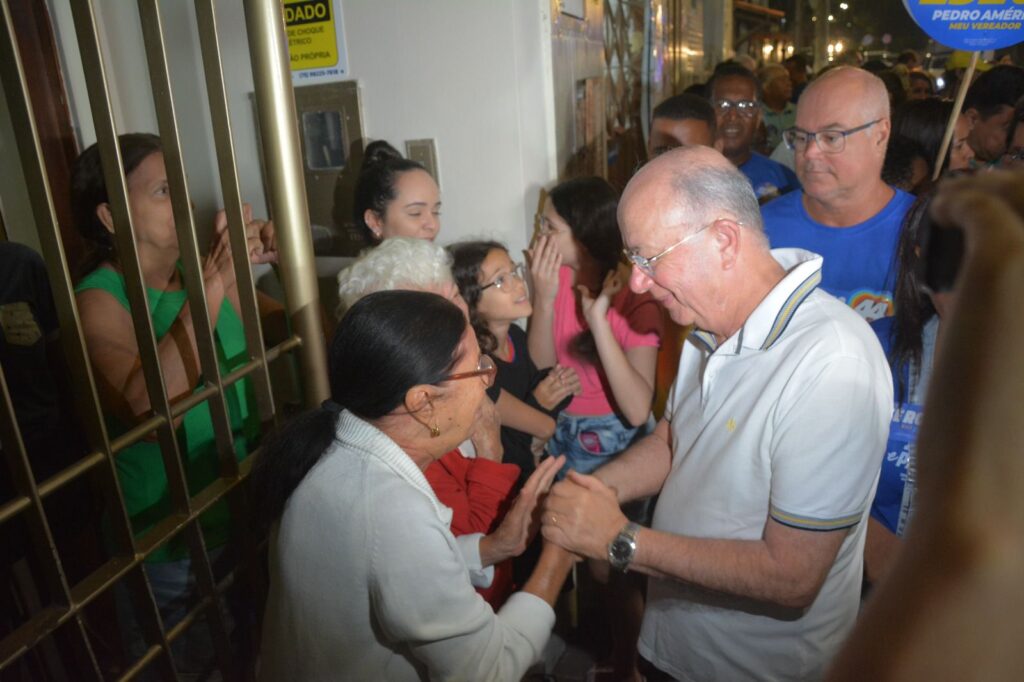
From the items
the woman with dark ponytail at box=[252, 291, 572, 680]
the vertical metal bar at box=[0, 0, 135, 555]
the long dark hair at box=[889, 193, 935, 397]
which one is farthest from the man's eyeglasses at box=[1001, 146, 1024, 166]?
the vertical metal bar at box=[0, 0, 135, 555]

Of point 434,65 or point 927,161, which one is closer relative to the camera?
point 434,65

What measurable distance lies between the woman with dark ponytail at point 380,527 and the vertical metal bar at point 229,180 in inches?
5.7

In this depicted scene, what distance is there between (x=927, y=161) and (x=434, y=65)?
2.71m

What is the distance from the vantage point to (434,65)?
3.03m

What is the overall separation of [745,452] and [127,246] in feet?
4.17

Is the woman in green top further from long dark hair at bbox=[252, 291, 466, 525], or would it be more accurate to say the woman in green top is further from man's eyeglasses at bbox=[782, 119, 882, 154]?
man's eyeglasses at bbox=[782, 119, 882, 154]

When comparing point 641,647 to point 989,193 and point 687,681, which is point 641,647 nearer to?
point 687,681

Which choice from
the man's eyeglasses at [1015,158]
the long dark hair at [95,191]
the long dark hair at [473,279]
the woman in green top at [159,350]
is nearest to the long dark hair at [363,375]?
the woman in green top at [159,350]

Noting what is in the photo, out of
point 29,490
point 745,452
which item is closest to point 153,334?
point 29,490

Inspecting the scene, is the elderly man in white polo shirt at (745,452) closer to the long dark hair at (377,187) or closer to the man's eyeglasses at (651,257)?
the man's eyeglasses at (651,257)

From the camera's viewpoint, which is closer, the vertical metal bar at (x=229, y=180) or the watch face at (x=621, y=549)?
the vertical metal bar at (x=229, y=180)

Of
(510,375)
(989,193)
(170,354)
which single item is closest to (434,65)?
(510,375)

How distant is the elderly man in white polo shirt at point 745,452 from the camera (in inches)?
51.1

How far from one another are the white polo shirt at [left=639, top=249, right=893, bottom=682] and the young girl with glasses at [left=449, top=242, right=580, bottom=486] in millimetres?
824
